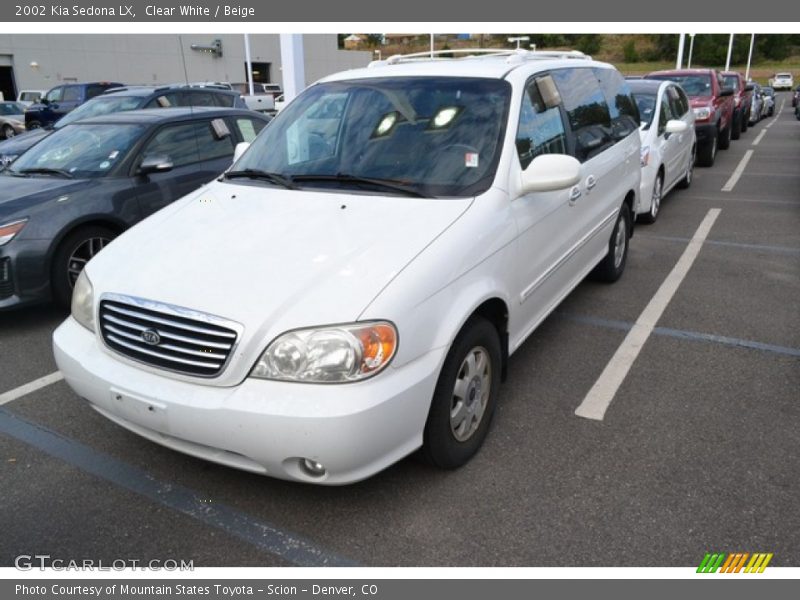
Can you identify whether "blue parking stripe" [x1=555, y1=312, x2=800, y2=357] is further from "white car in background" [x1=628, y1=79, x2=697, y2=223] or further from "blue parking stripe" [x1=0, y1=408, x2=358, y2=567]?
"blue parking stripe" [x1=0, y1=408, x2=358, y2=567]

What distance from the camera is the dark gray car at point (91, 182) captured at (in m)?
4.92

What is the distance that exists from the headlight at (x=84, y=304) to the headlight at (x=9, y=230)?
2.14 metres

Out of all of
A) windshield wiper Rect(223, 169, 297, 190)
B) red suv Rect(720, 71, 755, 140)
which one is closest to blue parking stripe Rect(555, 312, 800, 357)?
windshield wiper Rect(223, 169, 297, 190)

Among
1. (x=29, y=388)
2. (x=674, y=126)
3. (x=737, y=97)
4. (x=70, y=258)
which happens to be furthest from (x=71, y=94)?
(x=737, y=97)

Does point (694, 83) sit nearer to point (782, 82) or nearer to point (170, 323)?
point (170, 323)

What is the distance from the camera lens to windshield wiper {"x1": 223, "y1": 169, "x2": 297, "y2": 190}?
3.63 meters

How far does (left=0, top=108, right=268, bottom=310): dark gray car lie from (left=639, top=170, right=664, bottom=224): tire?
190 inches

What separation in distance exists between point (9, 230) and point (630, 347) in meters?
4.60

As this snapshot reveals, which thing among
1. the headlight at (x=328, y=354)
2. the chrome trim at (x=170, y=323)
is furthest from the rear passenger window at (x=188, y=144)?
the headlight at (x=328, y=354)

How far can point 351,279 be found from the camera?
2.63m

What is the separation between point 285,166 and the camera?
382 centimetres

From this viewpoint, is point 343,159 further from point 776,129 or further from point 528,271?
point 776,129

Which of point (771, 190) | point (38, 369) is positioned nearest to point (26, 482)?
point (38, 369)

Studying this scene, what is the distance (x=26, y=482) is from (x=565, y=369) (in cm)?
310
